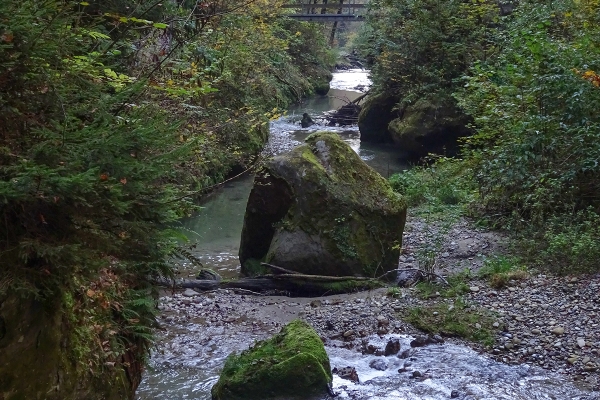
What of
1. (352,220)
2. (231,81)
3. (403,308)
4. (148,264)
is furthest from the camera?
(231,81)

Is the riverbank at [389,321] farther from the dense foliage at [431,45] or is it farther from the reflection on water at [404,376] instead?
the dense foliage at [431,45]

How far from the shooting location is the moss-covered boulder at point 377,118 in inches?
897

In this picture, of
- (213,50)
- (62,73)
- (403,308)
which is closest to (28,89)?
(62,73)

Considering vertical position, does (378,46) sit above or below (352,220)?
above

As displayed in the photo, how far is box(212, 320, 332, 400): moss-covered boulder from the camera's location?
231 inches

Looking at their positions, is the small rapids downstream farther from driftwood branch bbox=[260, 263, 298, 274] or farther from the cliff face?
the cliff face

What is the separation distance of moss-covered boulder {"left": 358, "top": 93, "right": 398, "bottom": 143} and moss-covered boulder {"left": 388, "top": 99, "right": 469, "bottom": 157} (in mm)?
2994

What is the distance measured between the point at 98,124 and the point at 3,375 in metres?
1.47

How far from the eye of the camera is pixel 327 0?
1759 inches

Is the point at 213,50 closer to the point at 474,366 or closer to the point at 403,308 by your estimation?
the point at 403,308

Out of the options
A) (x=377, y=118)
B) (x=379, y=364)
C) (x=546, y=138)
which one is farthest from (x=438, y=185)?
(x=377, y=118)

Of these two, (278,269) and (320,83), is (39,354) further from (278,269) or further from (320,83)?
(320,83)

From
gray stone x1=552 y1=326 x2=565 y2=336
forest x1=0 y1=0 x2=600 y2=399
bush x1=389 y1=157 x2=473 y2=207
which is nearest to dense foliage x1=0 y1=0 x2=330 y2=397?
forest x1=0 y1=0 x2=600 y2=399

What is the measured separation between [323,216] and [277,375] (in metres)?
3.90
